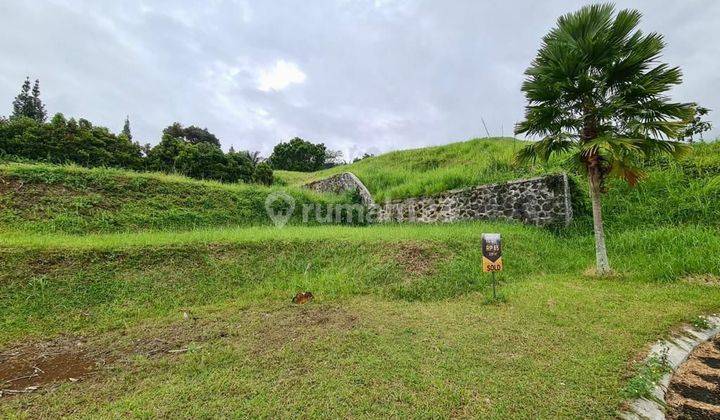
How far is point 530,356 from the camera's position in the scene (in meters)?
3.55

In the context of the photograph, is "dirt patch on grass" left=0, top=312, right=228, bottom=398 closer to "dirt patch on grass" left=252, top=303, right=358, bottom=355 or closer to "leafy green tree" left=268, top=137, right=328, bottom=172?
"dirt patch on grass" left=252, top=303, right=358, bottom=355

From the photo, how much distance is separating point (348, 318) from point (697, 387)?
12.2 ft

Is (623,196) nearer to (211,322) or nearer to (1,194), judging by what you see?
(211,322)

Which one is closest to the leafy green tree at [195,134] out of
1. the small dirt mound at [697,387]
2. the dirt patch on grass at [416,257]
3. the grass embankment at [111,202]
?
the grass embankment at [111,202]

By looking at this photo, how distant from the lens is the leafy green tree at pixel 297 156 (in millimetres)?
36812

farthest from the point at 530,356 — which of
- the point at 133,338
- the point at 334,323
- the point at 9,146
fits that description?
the point at 9,146

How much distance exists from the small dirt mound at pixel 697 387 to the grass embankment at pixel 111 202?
10.0 metres

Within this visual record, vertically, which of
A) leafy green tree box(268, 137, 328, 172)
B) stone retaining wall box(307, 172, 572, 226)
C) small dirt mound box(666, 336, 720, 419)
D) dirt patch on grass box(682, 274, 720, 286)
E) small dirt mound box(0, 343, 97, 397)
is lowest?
small dirt mound box(666, 336, 720, 419)

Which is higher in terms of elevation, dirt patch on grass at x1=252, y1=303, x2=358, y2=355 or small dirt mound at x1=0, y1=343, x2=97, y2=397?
dirt patch on grass at x1=252, y1=303, x2=358, y2=355

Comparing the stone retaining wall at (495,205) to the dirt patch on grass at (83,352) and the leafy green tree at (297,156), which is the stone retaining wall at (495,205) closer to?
the dirt patch on grass at (83,352)

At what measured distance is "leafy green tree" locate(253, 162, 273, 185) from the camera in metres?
18.3

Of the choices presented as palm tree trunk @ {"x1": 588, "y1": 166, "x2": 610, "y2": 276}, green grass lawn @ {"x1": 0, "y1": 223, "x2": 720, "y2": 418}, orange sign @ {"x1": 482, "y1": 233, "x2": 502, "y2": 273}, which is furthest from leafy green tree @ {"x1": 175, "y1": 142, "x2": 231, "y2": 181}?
palm tree trunk @ {"x1": 588, "y1": 166, "x2": 610, "y2": 276}

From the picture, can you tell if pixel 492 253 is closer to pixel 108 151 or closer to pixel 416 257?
pixel 416 257

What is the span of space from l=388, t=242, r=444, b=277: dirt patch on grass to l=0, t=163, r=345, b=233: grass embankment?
18.3ft
